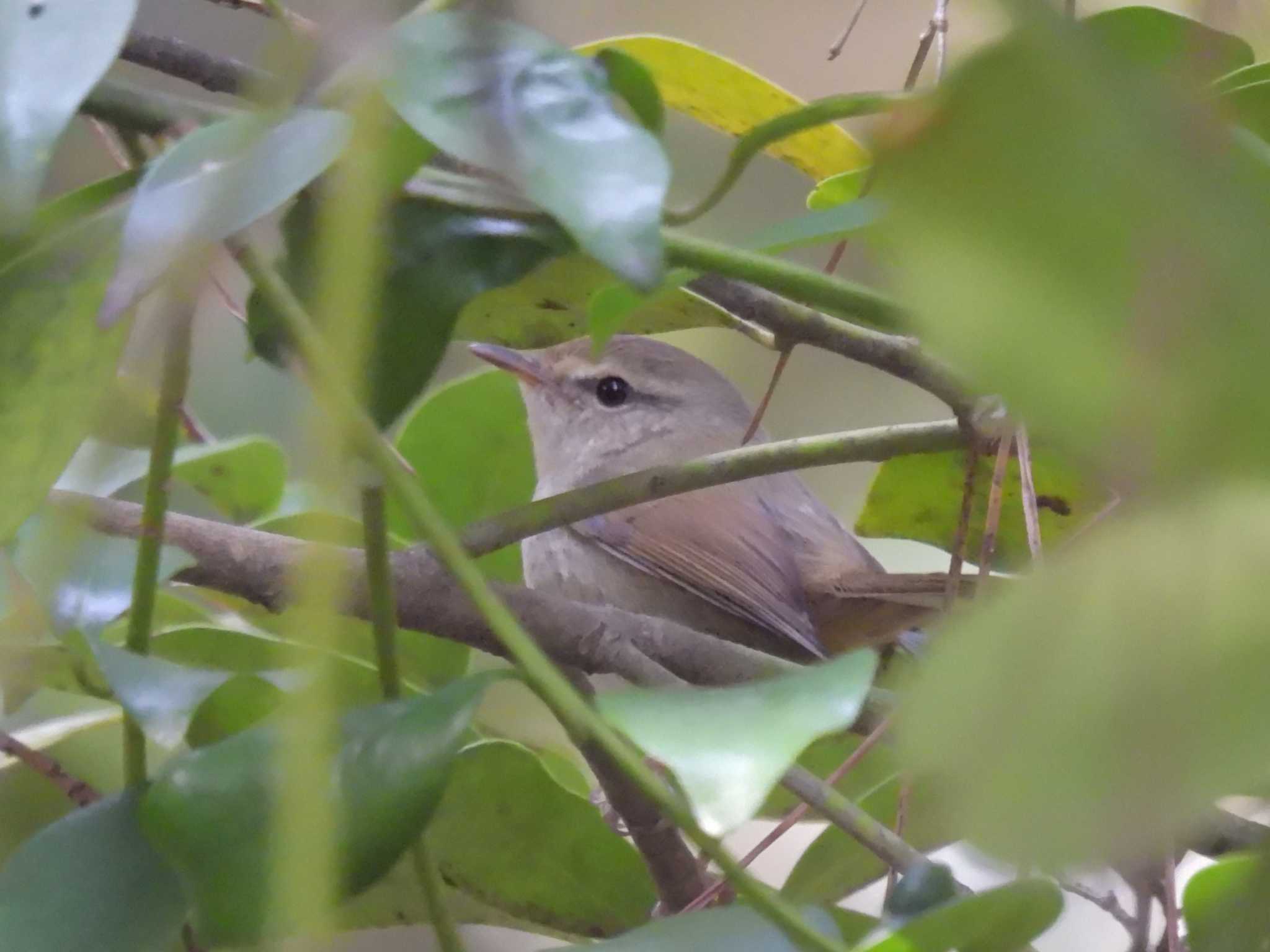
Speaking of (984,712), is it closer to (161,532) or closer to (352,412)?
(352,412)

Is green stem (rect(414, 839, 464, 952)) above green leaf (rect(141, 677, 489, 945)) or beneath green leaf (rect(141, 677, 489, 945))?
beneath

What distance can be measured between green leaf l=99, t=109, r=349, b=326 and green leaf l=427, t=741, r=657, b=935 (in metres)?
0.42

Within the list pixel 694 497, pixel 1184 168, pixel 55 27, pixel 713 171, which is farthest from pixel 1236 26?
pixel 694 497

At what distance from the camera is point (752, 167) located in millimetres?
1357

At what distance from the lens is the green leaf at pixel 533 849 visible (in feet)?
2.71

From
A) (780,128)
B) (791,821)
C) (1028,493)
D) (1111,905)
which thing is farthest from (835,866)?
(780,128)

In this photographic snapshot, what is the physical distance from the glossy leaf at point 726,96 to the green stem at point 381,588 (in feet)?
1.41

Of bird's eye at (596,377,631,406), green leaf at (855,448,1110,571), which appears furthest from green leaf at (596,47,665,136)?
bird's eye at (596,377,631,406)

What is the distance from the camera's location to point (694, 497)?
6.34 feet

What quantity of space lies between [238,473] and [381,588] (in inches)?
22.2

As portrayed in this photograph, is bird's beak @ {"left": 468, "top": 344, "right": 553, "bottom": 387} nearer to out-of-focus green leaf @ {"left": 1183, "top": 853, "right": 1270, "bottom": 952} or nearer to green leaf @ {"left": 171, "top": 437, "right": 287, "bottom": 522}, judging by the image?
green leaf @ {"left": 171, "top": 437, "right": 287, "bottom": 522}

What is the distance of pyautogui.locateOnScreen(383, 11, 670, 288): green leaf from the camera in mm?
445

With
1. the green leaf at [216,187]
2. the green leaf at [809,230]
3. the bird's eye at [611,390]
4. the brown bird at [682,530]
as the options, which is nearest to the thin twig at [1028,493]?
the green leaf at [809,230]

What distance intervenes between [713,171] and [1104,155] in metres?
0.70
